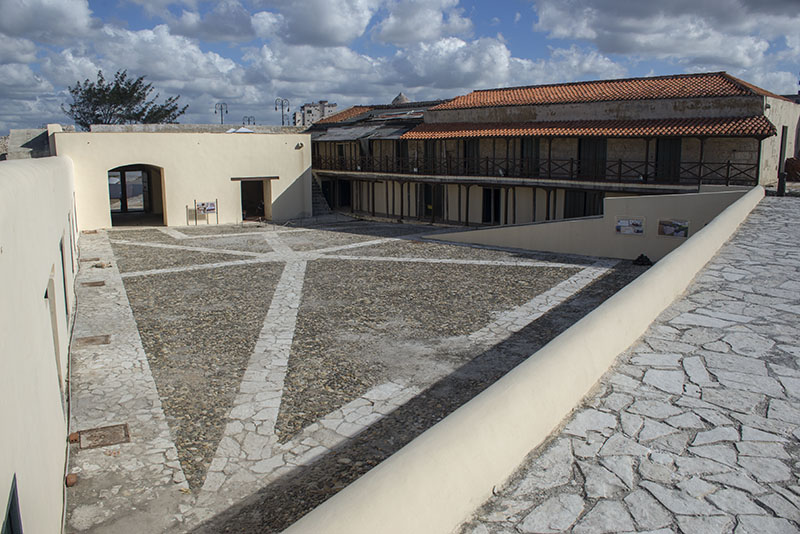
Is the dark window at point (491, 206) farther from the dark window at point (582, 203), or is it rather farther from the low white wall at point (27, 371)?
the low white wall at point (27, 371)

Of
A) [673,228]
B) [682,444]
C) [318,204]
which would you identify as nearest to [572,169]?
[673,228]

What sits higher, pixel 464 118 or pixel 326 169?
pixel 464 118

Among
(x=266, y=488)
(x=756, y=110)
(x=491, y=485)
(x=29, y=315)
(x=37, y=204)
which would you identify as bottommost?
(x=266, y=488)

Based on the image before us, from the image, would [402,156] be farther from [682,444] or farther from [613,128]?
[682,444]

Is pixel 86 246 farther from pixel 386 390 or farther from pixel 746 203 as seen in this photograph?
pixel 746 203

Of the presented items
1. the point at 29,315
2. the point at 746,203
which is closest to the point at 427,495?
the point at 29,315

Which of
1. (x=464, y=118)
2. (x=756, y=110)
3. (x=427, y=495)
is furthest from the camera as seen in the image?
(x=464, y=118)

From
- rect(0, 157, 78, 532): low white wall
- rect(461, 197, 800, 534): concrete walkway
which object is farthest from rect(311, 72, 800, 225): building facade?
rect(0, 157, 78, 532): low white wall

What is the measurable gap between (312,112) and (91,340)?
43588 mm

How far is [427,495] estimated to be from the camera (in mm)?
3279

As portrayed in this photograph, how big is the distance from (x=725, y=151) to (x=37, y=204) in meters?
23.1

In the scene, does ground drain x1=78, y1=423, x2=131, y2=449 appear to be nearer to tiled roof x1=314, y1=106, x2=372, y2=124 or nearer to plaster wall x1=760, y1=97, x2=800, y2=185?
plaster wall x1=760, y1=97, x2=800, y2=185

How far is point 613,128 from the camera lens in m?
25.3

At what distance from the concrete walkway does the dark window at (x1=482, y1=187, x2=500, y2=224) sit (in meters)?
23.8
